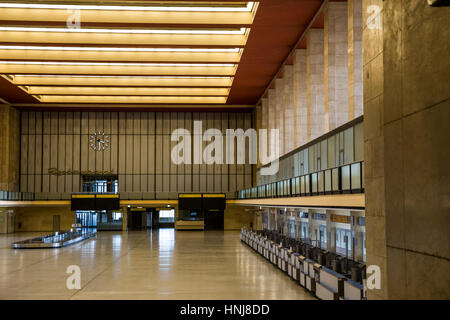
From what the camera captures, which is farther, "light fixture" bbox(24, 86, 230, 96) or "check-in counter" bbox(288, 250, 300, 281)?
"light fixture" bbox(24, 86, 230, 96)

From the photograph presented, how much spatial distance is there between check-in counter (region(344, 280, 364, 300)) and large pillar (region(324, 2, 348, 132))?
45.0 ft

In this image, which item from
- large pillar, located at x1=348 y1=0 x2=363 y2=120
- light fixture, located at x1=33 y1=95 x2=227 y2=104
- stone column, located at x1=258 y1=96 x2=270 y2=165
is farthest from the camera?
light fixture, located at x1=33 y1=95 x2=227 y2=104

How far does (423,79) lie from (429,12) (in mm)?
737

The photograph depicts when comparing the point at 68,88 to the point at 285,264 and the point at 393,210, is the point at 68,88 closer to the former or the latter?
the point at 285,264

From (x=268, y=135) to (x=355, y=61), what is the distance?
74.1 ft

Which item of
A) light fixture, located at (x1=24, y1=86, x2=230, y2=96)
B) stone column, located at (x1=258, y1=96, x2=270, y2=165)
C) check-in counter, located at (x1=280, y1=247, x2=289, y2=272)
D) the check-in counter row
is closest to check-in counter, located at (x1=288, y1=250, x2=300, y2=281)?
the check-in counter row

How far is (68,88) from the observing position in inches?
1716

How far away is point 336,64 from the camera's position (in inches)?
962

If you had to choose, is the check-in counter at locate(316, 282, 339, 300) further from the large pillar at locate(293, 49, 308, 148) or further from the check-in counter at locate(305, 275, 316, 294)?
the large pillar at locate(293, 49, 308, 148)

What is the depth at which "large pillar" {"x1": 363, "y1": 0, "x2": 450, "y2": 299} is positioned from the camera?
540cm

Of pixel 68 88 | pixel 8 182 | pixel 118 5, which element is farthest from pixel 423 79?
pixel 8 182

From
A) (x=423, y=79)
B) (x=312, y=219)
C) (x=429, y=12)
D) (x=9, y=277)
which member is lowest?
(x=9, y=277)

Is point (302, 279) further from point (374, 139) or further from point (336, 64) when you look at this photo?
point (336, 64)

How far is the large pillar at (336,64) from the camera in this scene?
24.0 meters
